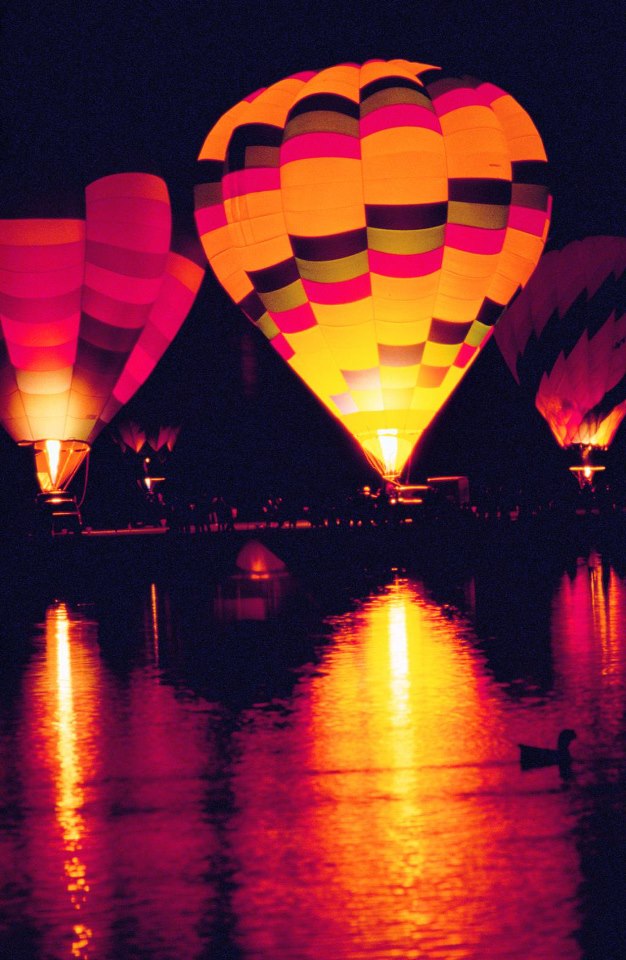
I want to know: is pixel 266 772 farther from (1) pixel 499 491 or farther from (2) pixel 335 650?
(1) pixel 499 491

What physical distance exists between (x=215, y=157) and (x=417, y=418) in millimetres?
5050

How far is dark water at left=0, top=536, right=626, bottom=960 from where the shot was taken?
176 inches

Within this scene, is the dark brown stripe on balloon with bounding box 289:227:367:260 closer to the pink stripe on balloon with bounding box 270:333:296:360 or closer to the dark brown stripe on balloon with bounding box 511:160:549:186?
the pink stripe on balloon with bounding box 270:333:296:360

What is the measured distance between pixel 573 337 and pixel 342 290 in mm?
14079

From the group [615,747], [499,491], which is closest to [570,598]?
[615,747]

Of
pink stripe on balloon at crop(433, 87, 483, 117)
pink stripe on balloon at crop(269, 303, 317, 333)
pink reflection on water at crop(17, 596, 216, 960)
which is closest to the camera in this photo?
pink reflection on water at crop(17, 596, 216, 960)

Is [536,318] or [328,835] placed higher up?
[536,318]

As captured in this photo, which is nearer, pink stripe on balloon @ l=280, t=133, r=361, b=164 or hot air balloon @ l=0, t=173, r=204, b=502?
pink stripe on balloon @ l=280, t=133, r=361, b=164

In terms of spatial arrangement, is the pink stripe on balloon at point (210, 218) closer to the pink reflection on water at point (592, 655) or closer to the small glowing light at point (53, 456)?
the small glowing light at point (53, 456)

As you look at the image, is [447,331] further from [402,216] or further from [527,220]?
[527,220]

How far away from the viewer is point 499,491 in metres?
36.9

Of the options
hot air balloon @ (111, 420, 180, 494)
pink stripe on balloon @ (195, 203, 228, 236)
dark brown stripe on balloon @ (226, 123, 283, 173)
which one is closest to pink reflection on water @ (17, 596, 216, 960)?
dark brown stripe on balloon @ (226, 123, 283, 173)

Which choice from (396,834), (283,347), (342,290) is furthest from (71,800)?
(283,347)

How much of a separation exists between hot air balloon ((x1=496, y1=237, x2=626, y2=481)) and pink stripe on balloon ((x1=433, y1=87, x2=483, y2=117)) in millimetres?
10855
